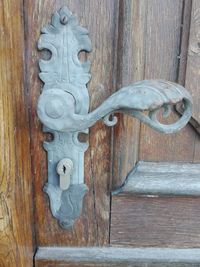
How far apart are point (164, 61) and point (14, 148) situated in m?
0.24

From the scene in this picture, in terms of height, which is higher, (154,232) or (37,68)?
(37,68)

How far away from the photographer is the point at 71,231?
562mm

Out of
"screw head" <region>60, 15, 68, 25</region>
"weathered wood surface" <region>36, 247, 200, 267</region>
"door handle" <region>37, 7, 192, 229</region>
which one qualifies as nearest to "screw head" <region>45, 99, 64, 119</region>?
"door handle" <region>37, 7, 192, 229</region>

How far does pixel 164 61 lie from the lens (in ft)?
1.68

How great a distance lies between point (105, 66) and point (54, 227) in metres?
0.26

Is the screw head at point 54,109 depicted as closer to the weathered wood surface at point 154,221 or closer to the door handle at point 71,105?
the door handle at point 71,105

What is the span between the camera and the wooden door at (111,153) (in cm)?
47

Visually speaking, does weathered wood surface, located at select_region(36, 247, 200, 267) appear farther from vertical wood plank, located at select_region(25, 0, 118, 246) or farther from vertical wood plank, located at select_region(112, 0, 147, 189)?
vertical wood plank, located at select_region(112, 0, 147, 189)

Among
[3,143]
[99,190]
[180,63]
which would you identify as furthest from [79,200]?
[180,63]

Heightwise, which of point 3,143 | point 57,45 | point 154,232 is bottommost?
point 154,232

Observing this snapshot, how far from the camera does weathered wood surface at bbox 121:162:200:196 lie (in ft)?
1.78

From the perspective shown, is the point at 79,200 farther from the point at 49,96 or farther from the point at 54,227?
the point at 49,96

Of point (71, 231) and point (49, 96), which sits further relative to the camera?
point (71, 231)

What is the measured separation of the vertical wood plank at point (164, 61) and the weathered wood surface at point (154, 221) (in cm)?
7
